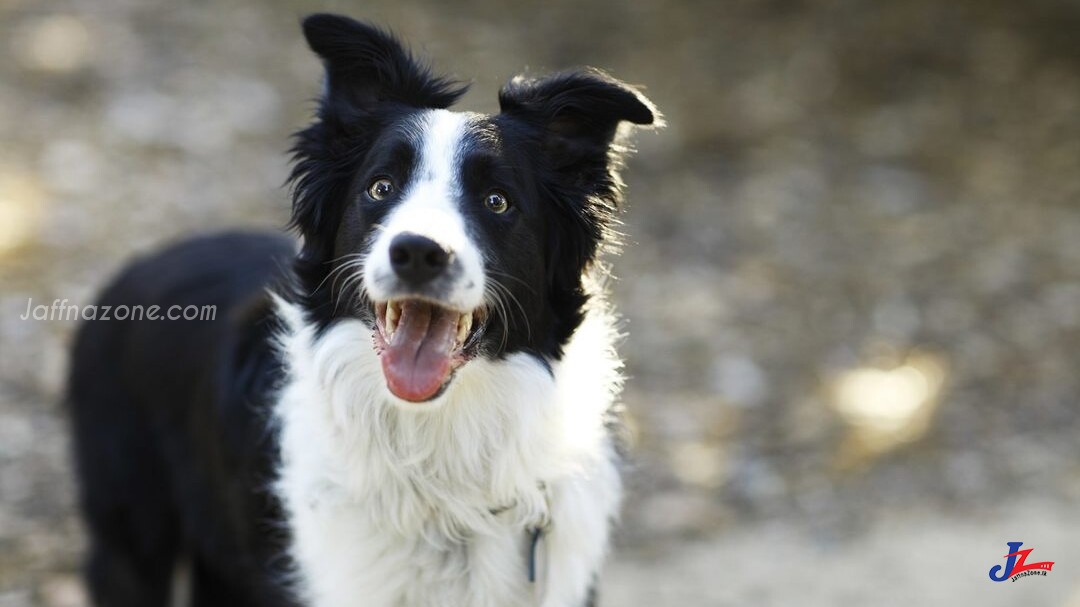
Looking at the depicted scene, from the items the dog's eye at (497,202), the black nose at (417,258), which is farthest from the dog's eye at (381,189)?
the black nose at (417,258)

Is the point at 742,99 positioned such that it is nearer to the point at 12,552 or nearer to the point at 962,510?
the point at 962,510

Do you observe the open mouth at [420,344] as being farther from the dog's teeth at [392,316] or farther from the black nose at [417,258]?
the black nose at [417,258]

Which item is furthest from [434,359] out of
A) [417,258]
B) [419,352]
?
[417,258]

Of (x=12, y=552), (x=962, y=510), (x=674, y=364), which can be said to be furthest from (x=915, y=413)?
(x=12, y=552)

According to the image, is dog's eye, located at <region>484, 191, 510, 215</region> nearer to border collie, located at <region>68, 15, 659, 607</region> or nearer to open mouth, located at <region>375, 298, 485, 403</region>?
border collie, located at <region>68, 15, 659, 607</region>

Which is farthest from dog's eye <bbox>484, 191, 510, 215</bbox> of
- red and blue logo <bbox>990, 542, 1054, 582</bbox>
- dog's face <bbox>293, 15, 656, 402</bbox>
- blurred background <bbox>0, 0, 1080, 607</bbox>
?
red and blue logo <bbox>990, 542, 1054, 582</bbox>

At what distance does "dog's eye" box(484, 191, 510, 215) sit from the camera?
333 cm

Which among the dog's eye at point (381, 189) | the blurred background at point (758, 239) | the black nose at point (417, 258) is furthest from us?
the blurred background at point (758, 239)

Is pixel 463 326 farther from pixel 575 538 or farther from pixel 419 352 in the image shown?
pixel 575 538

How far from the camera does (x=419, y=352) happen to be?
10.2ft

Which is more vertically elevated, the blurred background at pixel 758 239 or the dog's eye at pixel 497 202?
the blurred background at pixel 758 239

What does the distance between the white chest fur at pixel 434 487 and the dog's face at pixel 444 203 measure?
5.5 inches

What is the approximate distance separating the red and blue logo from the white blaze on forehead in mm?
3171

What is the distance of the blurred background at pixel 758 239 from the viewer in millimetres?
5320
